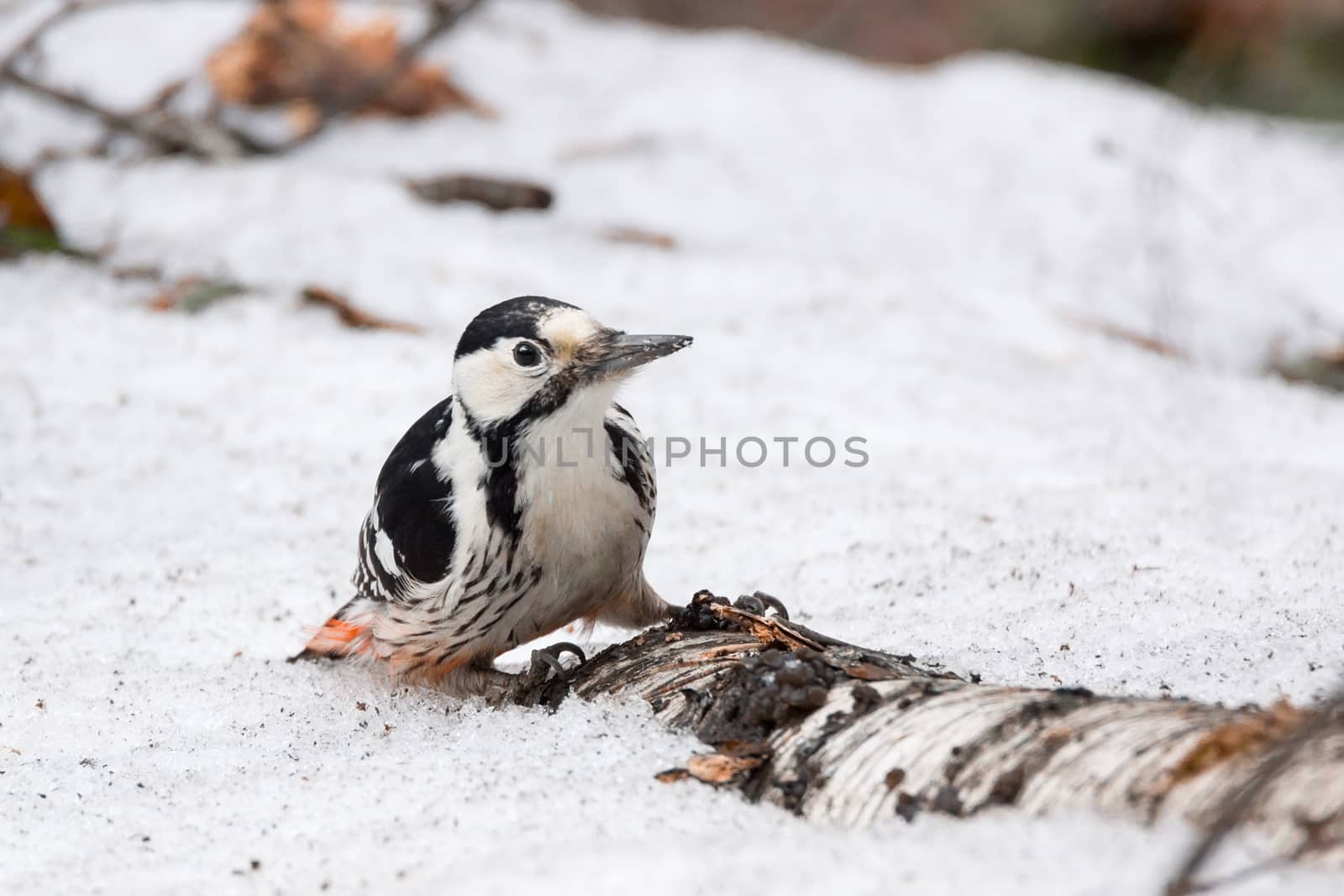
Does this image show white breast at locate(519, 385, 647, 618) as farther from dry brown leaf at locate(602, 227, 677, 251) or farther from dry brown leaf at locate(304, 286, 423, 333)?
dry brown leaf at locate(602, 227, 677, 251)

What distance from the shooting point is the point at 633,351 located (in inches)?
117

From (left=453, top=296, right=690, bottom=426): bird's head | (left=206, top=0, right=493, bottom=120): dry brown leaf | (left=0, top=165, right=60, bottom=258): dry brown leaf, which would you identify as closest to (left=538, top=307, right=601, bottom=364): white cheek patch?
(left=453, top=296, right=690, bottom=426): bird's head

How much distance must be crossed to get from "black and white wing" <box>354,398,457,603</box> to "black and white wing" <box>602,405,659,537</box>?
1.24ft

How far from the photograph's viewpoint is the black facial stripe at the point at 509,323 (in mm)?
2965

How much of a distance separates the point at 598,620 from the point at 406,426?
5.51 ft

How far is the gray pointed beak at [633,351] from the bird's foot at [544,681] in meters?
0.63

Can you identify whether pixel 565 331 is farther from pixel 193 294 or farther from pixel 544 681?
pixel 193 294

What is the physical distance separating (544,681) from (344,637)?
68 cm

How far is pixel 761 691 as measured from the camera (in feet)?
7.53

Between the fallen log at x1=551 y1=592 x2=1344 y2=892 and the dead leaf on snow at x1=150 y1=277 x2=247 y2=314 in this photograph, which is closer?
the fallen log at x1=551 y1=592 x2=1344 y2=892

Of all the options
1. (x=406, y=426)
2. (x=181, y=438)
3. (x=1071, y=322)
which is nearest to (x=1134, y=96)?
(x=1071, y=322)

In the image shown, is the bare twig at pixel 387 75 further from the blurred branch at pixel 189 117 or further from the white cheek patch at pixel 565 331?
the white cheek patch at pixel 565 331

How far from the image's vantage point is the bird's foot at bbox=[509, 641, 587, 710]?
110 inches

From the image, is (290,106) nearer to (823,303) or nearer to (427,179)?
(427,179)
